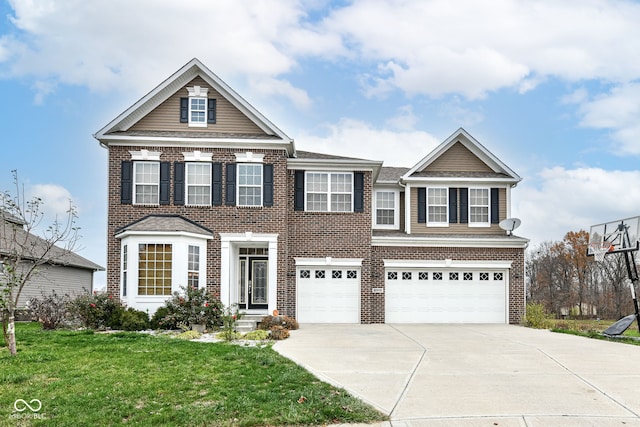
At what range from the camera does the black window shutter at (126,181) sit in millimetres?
20531

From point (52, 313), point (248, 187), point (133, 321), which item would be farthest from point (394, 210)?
point (52, 313)

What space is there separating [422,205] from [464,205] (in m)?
1.67

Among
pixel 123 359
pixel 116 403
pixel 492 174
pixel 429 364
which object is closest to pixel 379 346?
pixel 429 364

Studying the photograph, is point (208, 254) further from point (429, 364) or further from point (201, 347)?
point (429, 364)

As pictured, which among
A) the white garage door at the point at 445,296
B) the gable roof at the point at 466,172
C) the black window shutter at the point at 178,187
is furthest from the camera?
the gable roof at the point at 466,172

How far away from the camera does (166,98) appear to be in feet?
69.2

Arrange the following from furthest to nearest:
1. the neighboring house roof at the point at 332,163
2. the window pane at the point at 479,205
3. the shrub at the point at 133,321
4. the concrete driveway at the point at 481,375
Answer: the window pane at the point at 479,205, the neighboring house roof at the point at 332,163, the shrub at the point at 133,321, the concrete driveway at the point at 481,375

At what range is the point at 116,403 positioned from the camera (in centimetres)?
858

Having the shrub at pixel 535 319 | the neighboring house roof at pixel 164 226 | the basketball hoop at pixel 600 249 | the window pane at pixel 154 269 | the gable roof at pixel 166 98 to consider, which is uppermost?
the gable roof at pixel 166 98

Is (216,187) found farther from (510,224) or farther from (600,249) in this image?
(600,249)

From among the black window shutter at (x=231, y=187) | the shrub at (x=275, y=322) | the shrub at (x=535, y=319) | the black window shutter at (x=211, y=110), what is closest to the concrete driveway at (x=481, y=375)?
the shrub at (x=275, y=322)

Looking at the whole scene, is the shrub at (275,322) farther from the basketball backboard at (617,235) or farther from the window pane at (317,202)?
the basketball backboard at (617,235)

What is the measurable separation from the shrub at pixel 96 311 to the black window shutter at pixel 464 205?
1330 centimetres

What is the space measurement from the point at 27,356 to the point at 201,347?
11.6ft
